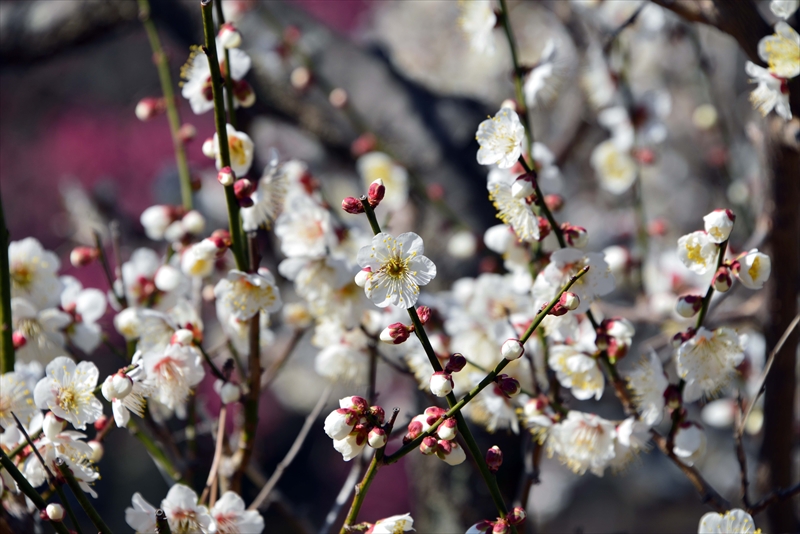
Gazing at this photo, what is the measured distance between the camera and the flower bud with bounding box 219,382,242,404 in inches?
35.8

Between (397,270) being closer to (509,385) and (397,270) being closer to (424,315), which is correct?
(424,315)

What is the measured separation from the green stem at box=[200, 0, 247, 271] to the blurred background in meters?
0.49

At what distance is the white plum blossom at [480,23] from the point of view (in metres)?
1.12

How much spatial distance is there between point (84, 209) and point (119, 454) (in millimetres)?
2488

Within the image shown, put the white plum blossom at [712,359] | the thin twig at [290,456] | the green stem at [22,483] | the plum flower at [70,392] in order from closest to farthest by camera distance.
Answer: the green stem at [22,483], the plum flower at [70,392], the white plum blossom at [712,359], the thin twig at [290,456]

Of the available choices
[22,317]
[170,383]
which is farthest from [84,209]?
[170,383]

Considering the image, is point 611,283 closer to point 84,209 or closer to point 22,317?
point 22,317

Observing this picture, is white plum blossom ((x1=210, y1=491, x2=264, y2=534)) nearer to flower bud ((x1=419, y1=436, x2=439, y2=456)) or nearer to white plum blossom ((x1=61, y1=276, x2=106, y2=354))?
flower bud ((x1=419, y1=436, x2=439, y2=456))

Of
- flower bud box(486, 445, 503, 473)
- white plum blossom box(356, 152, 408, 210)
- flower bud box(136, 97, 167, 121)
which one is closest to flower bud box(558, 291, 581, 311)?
flower bud box(486, 445, 503, 473)

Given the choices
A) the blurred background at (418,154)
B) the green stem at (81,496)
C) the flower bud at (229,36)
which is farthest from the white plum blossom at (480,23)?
the green stem at (81,496)

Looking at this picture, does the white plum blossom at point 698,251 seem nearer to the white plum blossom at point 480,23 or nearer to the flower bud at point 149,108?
the white plum blossom at point 480,23

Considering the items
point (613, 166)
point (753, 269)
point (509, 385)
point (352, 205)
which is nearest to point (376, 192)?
point (352, 205)

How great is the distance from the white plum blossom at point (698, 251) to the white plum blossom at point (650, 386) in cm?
14

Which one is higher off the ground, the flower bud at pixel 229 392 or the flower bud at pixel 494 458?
Answer: the flower bud at pixel 229 392
